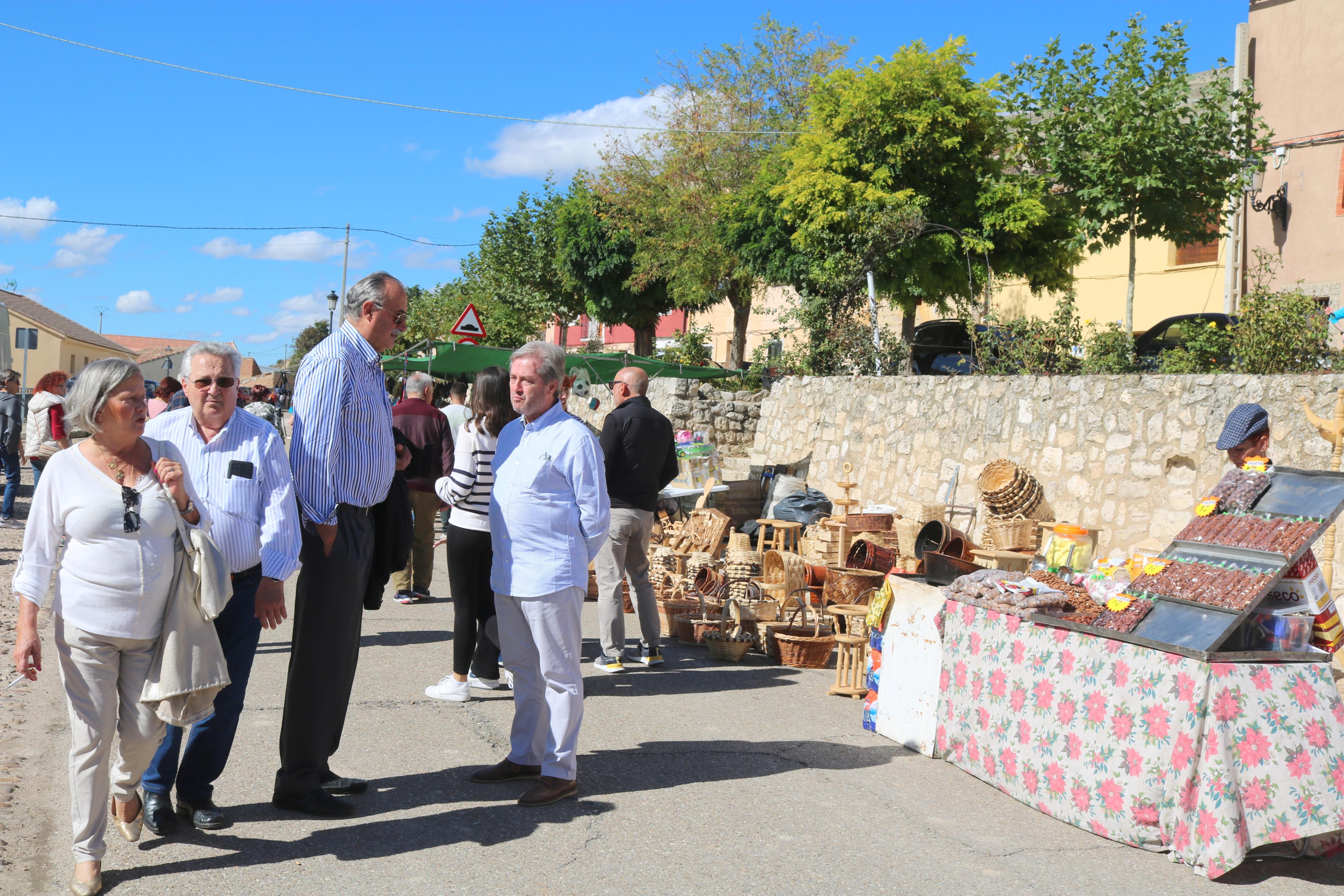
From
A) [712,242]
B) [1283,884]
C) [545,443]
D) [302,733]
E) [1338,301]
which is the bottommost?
[1283,884]

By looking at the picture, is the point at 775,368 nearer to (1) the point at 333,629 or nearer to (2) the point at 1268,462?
(2) the point at 1268,462

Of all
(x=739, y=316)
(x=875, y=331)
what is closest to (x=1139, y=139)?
(x=875, y=331)

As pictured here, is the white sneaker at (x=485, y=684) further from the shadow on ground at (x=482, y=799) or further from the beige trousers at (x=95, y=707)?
the beige trousers at (x=95, y=707)

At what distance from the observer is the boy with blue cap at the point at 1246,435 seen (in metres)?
5.07

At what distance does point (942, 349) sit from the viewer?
18.1 meters

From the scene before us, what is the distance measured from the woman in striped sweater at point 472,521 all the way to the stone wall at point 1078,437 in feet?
17.9

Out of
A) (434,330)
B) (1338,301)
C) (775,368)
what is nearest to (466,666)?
(775,368)

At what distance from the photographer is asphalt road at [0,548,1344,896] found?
3.86 meters

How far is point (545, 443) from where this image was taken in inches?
185

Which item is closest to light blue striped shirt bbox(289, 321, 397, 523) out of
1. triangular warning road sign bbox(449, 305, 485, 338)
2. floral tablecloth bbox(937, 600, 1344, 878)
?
floral tablecloth bbox(937, 600, 1344, 878)

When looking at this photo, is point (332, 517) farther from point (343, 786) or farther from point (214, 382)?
point (343, 786)

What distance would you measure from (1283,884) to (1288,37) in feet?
72.8

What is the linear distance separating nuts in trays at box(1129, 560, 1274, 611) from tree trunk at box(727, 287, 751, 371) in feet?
79.1

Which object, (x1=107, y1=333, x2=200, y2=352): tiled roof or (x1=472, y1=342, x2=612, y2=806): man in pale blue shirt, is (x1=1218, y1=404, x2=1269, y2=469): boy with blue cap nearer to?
(x1=472, y1=342, x2=612, y2=806): man in pale blue shirt
